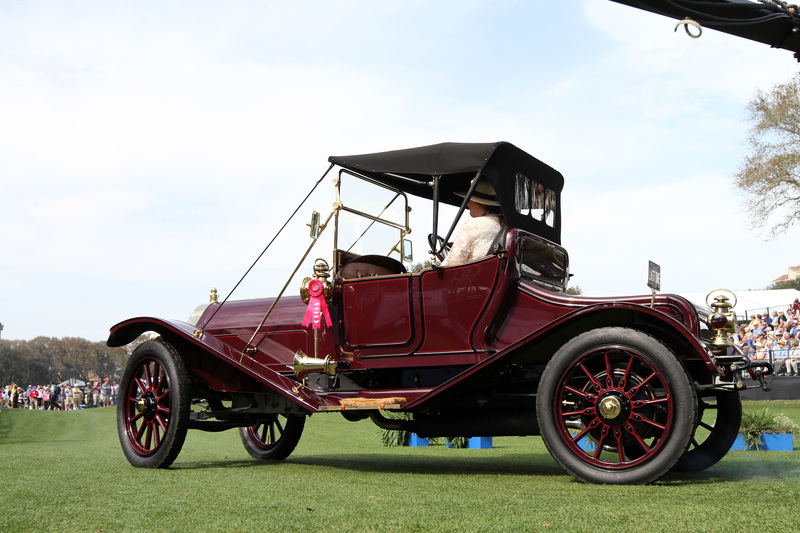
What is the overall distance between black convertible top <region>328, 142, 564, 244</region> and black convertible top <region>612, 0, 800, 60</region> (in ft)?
5.41

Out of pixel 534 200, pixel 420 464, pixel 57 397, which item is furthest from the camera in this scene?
pixel 57 397

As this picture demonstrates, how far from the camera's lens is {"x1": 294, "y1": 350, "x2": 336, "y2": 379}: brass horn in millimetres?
5543

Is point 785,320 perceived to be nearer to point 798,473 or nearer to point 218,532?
point 798,473

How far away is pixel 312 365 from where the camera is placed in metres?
5.59

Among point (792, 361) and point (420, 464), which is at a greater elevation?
point (792, 361)

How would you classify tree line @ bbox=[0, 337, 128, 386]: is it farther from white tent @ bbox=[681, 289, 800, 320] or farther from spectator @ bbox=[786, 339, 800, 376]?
spectator @ bbox=[786, 339, 800, 376]

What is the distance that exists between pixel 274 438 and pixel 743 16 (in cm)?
537

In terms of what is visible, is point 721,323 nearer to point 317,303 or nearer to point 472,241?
point 472,241

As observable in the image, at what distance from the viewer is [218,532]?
294cm

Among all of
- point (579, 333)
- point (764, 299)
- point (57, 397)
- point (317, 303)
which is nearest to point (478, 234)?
point (579, 333)

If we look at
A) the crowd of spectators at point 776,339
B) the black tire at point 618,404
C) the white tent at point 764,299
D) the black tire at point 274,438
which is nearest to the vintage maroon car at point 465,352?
the black tire at point 618,404

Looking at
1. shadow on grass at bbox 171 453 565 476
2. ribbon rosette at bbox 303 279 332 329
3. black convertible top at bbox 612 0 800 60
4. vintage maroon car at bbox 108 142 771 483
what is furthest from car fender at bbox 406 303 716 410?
black convertible top at bbox 612 0 800 60

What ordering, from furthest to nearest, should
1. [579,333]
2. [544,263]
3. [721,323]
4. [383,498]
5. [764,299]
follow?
1. [764,299]
2. [544,263]
3. [579,333]
4. [721,323]
5. [383,498]

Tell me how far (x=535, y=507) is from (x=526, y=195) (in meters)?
2.91
